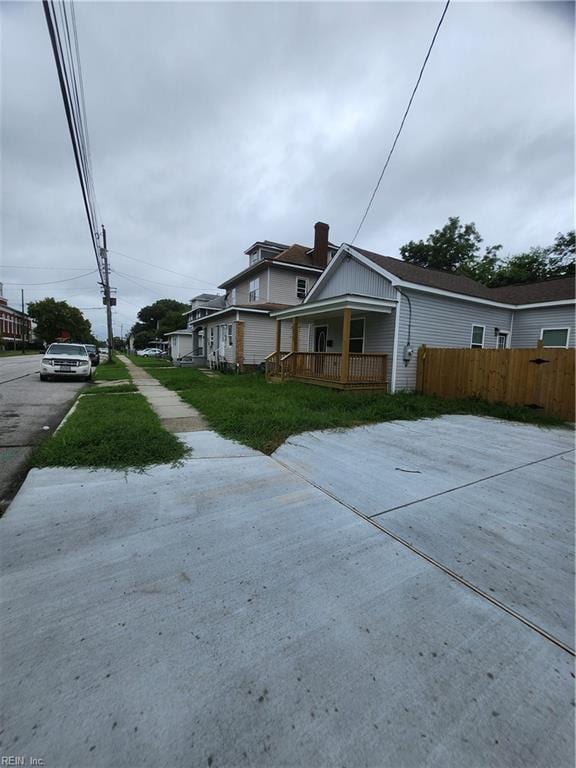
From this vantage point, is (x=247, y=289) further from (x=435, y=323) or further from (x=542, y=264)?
(x=542, y=264)

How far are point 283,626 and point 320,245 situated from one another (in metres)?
19.7

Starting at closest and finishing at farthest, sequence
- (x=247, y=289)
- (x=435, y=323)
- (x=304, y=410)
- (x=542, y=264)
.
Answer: (x=304, y=410)
(x=435, y=323)
(x=247, y=289)
(x=542, y=264)

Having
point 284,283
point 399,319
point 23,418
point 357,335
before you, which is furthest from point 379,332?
point 23,418

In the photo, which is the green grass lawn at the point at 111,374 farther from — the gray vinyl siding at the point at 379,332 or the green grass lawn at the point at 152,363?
the gray vinyl siding at the point at 379,332

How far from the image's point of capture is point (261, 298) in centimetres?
1842

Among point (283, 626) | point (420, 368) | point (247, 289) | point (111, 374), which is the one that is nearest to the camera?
point (283, 626)

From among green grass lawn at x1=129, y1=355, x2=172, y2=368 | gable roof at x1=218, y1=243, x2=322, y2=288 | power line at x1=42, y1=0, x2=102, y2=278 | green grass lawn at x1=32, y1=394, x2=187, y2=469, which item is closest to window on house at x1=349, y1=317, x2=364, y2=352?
gable roof at x1=218, y1=243, x2=322, y2=288

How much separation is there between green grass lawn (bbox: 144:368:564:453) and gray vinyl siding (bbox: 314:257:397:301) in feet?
11.9

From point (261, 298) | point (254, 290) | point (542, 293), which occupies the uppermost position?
point (254, 290)

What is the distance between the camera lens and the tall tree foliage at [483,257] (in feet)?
79.7

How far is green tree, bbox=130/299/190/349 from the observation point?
64812 millimetres

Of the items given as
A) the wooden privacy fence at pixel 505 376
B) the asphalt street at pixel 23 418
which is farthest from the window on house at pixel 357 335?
the asphalt street at pixel 23 418

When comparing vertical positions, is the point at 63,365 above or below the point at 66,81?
below

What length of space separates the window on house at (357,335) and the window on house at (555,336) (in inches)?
278
